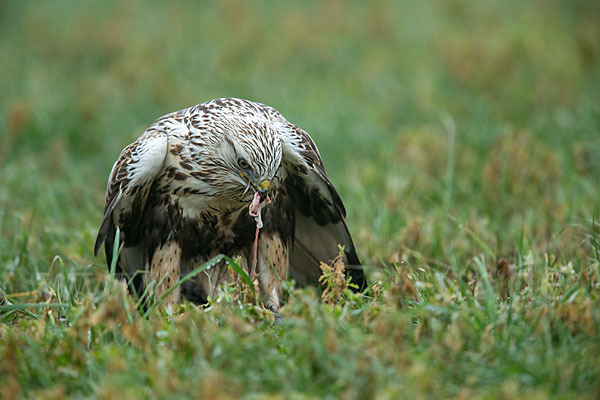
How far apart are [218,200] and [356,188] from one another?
2.13 metres

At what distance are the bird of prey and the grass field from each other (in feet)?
1.32

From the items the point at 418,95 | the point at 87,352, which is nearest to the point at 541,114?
the point at 418,95

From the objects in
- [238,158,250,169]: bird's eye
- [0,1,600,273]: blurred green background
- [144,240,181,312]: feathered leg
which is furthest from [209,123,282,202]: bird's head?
[0,1,600,273]: blurred green background

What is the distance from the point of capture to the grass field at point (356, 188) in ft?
8.88

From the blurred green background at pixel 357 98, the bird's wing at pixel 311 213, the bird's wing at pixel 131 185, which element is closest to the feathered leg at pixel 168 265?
the bird's wing at pixel 131 185

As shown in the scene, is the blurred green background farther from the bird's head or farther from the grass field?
the bird's head

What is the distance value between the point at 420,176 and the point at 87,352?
3.94 meters

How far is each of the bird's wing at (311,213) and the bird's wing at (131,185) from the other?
2.42 feet

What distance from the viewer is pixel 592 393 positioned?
2.54 m

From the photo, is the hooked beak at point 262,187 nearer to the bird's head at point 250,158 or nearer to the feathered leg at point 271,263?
the bird's head at point 250,158

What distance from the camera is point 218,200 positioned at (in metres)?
4.18

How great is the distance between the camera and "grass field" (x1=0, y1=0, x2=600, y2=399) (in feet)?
8.88

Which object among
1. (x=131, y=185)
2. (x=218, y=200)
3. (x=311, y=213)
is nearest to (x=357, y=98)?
(x=311, y=213)

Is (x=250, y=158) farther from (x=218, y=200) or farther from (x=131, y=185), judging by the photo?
(x=131, y=185)
